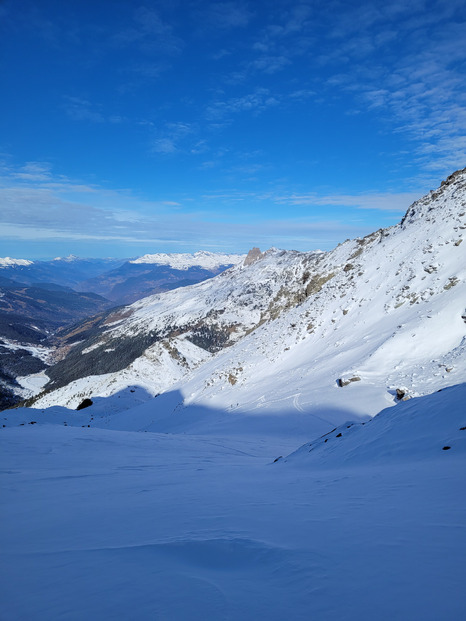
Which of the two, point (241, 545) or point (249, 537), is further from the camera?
point (249, 537)

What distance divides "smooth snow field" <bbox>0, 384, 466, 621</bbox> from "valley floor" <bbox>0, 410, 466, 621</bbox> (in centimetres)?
2

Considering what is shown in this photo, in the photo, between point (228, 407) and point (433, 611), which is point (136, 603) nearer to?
point (433, 611)

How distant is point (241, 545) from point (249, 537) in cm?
24

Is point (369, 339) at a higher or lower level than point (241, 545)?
higher

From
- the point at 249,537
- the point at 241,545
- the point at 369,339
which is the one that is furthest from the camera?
the point at 369,339

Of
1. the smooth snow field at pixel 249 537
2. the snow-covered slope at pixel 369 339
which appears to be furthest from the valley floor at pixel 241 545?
the snow-covered slope at pixel 369 339

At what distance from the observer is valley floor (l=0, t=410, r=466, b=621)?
2.66 metres

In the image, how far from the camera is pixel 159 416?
35.0 metres

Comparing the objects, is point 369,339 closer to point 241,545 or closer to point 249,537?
point 249,537

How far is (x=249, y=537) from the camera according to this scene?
4.08 metres

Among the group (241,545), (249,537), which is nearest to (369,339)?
(249,537)

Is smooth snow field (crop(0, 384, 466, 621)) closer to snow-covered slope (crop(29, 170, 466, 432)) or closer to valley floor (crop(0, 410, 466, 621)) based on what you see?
valley floor (crop(0, 410, 466, 621))

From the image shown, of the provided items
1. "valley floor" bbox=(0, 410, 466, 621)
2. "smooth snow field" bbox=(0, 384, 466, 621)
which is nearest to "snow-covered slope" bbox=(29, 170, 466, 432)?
"smooth snow field" bbox=(0, 384, 466, 621)

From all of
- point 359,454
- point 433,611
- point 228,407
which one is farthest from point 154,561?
point 228,407
